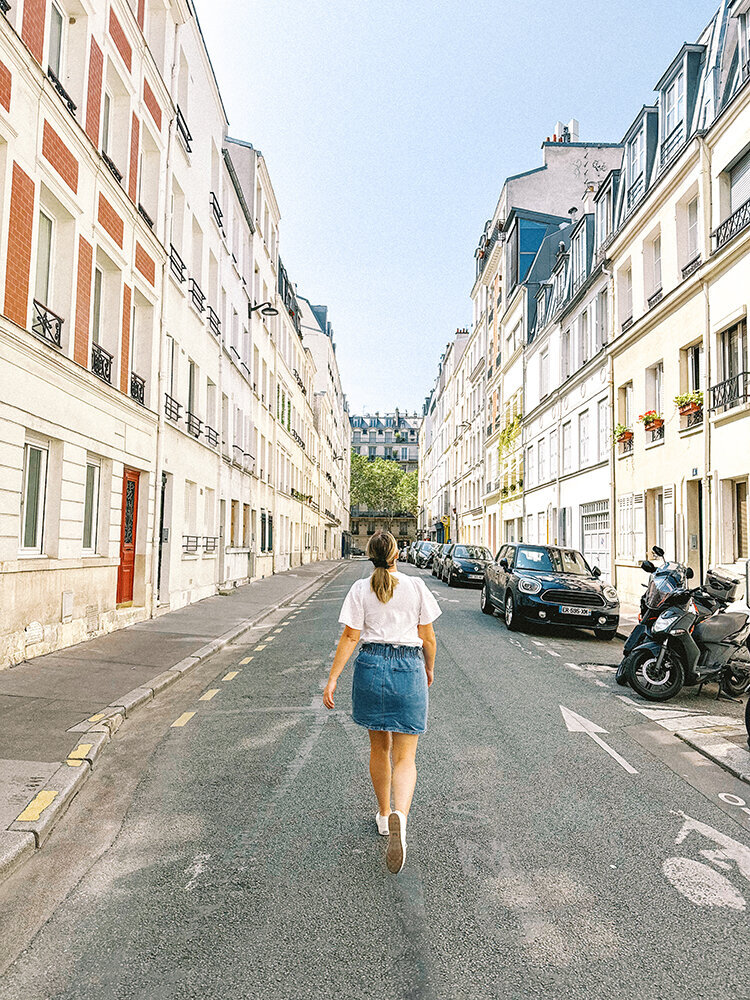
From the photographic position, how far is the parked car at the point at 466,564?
89.7 ft

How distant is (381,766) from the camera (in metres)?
4.29

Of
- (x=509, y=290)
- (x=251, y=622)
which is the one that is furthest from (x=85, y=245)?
(x=509, y=290)

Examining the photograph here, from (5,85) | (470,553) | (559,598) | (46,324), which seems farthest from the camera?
(470,553)

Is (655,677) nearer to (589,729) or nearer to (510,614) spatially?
(589,729)

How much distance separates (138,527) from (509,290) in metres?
27.6

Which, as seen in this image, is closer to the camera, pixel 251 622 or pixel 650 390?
pixel 251 622

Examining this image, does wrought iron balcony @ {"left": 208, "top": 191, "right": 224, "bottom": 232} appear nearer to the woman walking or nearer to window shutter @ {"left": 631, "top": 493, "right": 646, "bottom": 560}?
window shutter @ {"left": 631, "top": 493, "right": 646, "bottom": 560}

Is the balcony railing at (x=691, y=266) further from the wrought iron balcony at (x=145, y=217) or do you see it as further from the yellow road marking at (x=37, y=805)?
the yellow road marking at (x=37, y=805)

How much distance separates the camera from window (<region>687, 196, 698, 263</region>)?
17172 mm

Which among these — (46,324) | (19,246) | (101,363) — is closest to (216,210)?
(101,363)

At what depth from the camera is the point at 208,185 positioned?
65.8 ft

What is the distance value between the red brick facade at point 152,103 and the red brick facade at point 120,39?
3.17 ft

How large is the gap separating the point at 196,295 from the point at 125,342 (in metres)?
5.55

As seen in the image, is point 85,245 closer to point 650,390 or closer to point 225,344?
point 225,344
